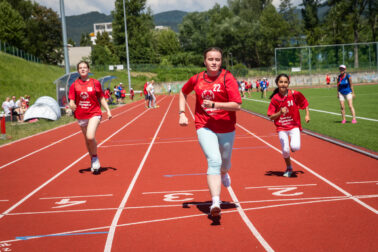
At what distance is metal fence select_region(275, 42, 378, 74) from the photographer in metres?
57.1

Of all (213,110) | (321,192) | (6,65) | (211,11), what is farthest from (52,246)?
(211,11)

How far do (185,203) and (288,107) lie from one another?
107 inches

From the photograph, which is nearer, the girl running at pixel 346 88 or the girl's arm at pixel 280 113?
the girl's arm at pixel 280 113

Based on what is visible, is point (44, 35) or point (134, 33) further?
point (134, 33)

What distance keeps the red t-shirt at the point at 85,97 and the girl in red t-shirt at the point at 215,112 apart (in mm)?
3681

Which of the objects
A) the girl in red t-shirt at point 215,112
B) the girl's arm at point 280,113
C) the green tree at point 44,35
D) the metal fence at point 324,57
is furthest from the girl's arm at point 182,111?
the green tree at point 44,35

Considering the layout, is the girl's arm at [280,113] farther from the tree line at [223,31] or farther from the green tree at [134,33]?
the green tree at [134,33]

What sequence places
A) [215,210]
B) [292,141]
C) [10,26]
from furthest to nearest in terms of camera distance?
1. [10,26]
2. [292,141]
3. [215,210]

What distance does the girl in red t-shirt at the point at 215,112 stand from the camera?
189 inches

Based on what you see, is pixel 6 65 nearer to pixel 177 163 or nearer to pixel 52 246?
pixel 177 163

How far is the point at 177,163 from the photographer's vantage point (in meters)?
8.95

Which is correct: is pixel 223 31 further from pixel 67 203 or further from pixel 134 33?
pixel 67 203

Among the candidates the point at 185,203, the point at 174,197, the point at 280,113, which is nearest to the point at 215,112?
the point at 185,203

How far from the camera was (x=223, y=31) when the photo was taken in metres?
91.1
